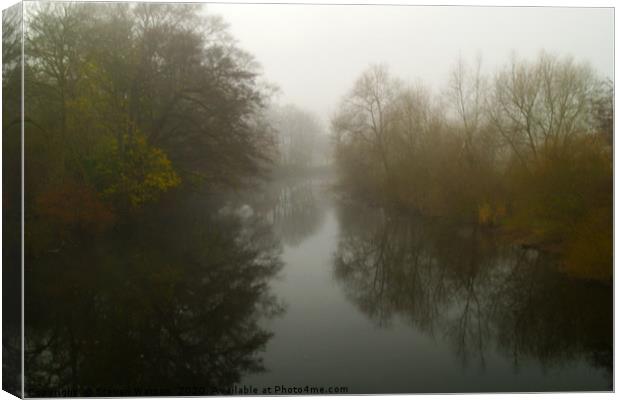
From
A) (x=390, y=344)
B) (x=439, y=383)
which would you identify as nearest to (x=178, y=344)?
(x=390, y=344)

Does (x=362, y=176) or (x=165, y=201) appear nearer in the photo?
(x=165, y=201)

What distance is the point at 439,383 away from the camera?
21.6 feet

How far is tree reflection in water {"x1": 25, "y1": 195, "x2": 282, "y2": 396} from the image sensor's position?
21.6ft

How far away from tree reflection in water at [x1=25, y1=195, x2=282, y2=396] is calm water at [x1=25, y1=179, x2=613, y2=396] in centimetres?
2

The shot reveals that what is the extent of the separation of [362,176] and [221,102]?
2.16m

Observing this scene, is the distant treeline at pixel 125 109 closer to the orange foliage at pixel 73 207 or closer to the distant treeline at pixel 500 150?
the orange foliage at pixel 73 207

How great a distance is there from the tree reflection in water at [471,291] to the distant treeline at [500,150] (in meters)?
0.33

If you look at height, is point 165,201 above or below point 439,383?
above

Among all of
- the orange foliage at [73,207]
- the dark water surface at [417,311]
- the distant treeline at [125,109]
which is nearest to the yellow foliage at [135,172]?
the distant treeline at [125,109]

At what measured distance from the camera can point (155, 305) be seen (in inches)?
299

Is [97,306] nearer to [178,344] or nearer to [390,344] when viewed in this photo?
[178,344]

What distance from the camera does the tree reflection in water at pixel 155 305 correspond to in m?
6.59

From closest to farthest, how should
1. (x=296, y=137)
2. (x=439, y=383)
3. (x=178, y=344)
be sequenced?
1. (x=439, y=383)
2. (x=178, y=344)
3. (x=296, y=137)

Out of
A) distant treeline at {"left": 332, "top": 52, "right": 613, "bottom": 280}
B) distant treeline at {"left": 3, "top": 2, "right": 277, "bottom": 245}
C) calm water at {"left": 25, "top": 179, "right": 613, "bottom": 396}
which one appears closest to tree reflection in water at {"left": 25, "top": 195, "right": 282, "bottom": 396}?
calm water at {"left": 25, "top": 179, "right": 613, "bottom": 396}
